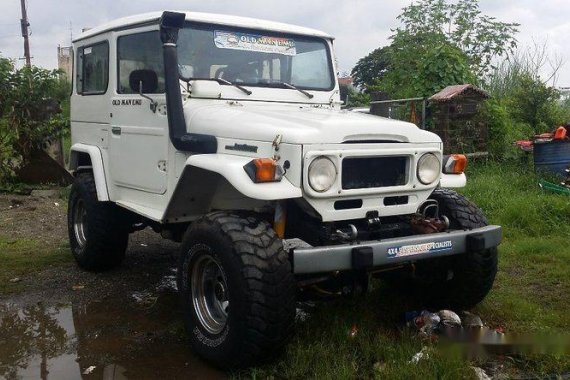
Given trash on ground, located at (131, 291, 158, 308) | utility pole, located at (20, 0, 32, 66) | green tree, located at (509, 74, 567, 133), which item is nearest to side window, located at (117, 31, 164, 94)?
trash on ground, located at (131, 291, 158, 308)

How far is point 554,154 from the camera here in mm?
8195

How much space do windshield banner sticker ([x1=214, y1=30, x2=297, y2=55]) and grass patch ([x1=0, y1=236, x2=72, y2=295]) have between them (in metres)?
2.90

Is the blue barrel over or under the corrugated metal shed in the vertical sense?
under

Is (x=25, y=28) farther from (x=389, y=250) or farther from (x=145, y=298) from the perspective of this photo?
(x=389, y=250)

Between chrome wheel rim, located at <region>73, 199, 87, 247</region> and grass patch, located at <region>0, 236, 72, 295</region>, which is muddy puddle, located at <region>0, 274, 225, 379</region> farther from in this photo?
chrome wheel rim, located at <region>73, 199, 87, 247</region>

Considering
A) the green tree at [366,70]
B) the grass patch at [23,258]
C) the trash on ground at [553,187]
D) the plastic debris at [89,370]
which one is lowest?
the plastic debris at [89,370]

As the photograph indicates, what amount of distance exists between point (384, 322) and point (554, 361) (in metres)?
1.17

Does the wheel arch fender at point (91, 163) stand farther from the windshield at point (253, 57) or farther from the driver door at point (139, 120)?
the windshield at point (253, 57)

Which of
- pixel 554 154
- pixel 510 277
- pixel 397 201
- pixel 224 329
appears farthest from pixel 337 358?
pixel 554 154

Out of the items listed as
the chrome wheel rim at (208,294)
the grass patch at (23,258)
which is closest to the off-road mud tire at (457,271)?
the chrome wheel rim at (208,294)

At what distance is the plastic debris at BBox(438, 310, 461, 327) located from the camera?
413 cm

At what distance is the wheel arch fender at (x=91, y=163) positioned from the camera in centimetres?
527

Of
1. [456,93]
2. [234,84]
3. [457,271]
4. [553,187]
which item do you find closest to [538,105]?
[456,93]

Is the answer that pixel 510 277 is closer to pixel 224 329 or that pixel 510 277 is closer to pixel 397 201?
pixel 397 201
